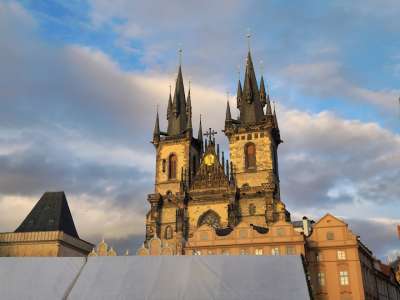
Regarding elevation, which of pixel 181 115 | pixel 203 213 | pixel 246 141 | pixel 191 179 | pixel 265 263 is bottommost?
pixel 265 263

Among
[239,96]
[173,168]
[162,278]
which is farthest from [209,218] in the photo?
[162,278]

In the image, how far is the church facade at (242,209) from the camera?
47.4 m

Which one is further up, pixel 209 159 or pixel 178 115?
pixel 178 115

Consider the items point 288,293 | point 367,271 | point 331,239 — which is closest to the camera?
point 288,293

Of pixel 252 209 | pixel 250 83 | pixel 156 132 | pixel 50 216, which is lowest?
pixel 50 216

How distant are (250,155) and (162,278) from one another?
4875 cm

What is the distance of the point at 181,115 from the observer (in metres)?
73.5

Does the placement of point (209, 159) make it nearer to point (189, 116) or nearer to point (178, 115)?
point (189, 116)

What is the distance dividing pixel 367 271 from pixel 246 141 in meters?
24.2

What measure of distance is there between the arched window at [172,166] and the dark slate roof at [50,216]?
15.8m

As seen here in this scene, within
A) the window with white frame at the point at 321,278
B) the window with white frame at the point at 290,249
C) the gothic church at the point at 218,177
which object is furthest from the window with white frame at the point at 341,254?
the gothic church at the point at 218,177

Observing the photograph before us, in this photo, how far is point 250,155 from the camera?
64.9m

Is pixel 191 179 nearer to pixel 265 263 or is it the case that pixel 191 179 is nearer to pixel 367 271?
pixel 367 271

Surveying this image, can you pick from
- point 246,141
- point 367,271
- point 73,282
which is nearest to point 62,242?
point 246,141
